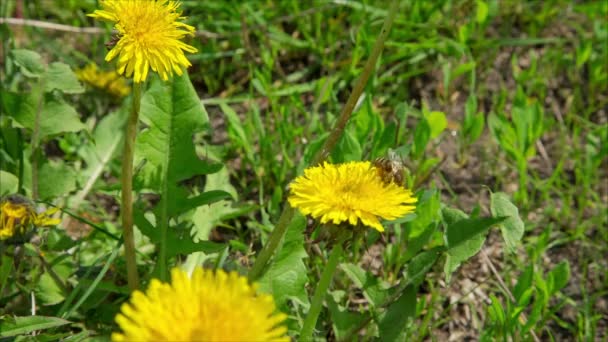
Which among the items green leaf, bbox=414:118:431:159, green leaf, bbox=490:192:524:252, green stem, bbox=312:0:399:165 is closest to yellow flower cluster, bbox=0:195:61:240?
green stem, bbox=312:0:399:165

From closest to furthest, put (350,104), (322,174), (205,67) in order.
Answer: (322,174) < (350,104) < (205,67)

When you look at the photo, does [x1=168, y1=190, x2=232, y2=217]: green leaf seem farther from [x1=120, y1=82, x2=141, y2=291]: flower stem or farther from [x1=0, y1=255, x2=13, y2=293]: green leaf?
[x1=0, y1=255, x2=13, y2=293]: green leaf

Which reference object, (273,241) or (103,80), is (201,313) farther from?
(103,80)

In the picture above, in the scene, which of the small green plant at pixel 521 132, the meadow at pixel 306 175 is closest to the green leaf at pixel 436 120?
the meadow at pixel 306 175

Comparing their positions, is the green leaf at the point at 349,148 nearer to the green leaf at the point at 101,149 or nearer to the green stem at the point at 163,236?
the green stem at the point at 163,236

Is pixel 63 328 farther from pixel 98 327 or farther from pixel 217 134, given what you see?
pixel 217 134

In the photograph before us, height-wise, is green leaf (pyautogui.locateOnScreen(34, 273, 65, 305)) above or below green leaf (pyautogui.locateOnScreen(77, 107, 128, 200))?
below

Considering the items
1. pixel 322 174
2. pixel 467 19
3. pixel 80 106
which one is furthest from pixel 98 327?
pixel 467 19
